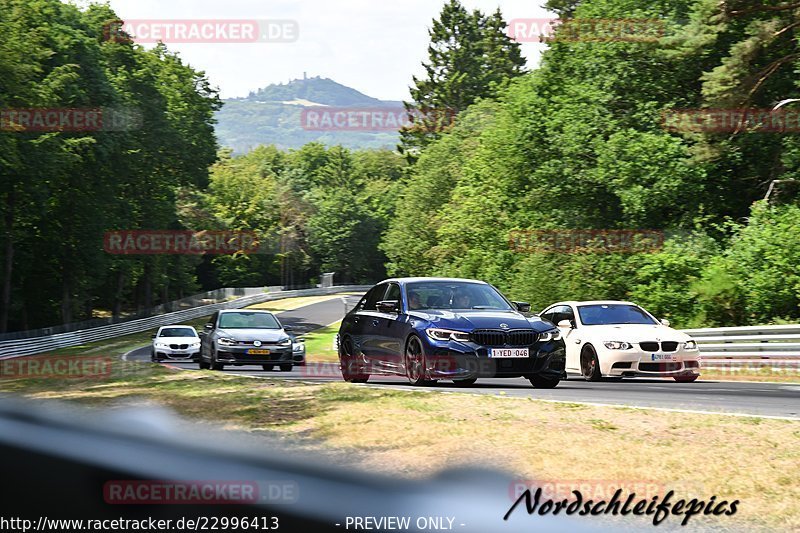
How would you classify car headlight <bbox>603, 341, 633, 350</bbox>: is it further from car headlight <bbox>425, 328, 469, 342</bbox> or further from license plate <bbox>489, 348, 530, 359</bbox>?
car headlight <bbox>425, 328, 469, 342</bbox>

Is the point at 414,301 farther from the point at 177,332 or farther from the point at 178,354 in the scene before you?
the point at 177,332

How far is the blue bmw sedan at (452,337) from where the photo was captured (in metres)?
14.6

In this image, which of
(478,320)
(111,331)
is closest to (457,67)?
(111,331)

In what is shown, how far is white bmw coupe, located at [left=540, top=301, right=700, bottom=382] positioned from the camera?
1909cm

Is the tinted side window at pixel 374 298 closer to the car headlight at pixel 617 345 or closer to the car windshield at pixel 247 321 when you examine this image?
the car headlight at pixel 617 345

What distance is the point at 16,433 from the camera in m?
5.55

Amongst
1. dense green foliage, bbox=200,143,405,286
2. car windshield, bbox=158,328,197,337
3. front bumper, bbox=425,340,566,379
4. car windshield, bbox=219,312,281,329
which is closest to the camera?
front bumper, bbox=425,340,566,379

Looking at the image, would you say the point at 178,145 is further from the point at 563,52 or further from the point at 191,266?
the point at 563,52

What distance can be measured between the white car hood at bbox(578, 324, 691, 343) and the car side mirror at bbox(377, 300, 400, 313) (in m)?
5.22

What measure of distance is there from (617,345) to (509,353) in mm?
5240

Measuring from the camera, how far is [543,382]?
51.6ft

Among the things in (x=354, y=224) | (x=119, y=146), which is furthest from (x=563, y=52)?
(x=354, y=224)

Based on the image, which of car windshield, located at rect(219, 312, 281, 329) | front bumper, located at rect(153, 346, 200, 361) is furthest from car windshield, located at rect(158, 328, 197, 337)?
car windshield, located at rect(219, 312, 281, 329)

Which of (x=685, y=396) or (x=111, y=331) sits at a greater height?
(x=685, y=396)
